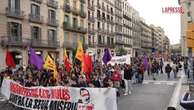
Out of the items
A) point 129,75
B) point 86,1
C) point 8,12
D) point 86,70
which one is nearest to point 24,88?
point 86,70

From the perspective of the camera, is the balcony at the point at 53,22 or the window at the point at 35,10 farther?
the balcony at the point at 53,22

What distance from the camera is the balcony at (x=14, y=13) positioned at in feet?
131

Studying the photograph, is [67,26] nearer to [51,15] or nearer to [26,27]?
[51,15]

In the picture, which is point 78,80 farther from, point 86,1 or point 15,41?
point 86,1

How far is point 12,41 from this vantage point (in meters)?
40.1

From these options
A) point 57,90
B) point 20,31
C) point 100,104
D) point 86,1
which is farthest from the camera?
point 86,1

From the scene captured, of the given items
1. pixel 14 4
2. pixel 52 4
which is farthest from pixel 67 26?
pixel 14 4

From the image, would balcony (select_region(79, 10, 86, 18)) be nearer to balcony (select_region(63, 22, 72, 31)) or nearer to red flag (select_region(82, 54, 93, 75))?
balcony (select_region(63, 22, 72, 31))

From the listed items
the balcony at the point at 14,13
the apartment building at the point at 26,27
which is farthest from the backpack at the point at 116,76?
the balcony at the point at 14,13

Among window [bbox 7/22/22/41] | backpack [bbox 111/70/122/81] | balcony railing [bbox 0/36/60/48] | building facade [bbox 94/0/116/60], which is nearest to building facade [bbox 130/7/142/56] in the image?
building facade [bbox 94/0/116/60]

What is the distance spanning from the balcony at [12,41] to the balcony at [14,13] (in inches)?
83.8

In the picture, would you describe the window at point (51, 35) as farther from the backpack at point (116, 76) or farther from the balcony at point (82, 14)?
the backpack at point (116, 76)

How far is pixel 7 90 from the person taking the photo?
15.2m

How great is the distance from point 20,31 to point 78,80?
29.0 meters
